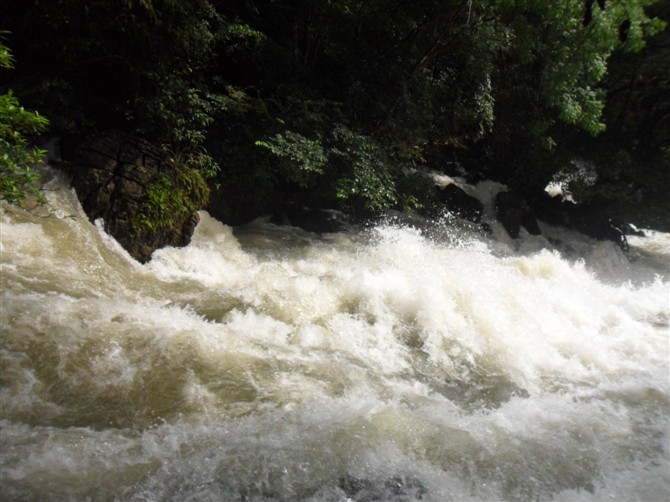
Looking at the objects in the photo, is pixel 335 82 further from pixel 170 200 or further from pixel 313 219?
pixel 170 200

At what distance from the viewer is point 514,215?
39.8ft

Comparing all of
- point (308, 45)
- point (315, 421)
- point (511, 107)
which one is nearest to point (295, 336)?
point (315, 421)

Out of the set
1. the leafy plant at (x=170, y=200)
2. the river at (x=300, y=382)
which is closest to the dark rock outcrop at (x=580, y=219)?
the river at (x=300, y=382)

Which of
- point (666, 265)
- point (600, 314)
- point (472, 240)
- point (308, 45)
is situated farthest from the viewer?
point (666, 265)

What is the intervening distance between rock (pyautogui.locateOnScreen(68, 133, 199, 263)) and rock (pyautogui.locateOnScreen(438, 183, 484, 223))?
316 inches

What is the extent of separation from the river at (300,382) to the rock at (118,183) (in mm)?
203

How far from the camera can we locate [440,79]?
8.81m

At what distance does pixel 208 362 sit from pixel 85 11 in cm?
415

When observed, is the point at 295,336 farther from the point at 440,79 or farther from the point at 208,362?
the point at 440,79

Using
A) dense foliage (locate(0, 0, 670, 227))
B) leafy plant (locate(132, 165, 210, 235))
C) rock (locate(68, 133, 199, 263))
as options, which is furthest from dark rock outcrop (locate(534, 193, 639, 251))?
rock (locate(68, 133, 199, 263))

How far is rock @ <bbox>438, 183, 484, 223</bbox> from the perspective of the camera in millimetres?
11641

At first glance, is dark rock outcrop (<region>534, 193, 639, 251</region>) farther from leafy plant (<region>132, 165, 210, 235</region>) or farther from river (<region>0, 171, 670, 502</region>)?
leafy plant (<region>132, 165, 210, 235</region>)

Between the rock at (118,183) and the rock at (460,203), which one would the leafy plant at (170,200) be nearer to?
the rock at (118,183)

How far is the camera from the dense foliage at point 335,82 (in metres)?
5.04
